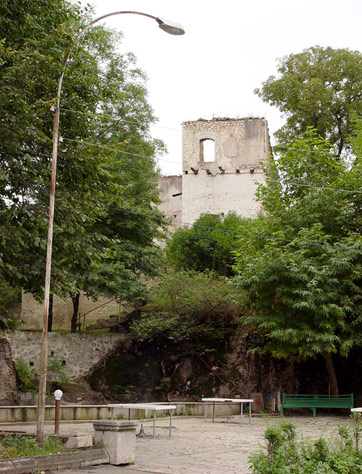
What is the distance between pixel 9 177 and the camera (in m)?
12.6

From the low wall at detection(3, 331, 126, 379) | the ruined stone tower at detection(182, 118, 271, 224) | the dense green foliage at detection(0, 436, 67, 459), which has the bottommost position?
the dense green foliage at detection(0, 436, 67, 459)

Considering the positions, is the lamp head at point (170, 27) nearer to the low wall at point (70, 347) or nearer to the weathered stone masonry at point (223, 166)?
the low wall at point (70, 347)

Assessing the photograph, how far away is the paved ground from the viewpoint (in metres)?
8.62

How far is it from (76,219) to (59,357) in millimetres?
11499

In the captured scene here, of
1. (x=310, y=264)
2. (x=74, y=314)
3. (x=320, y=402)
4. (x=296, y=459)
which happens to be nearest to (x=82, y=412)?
(x=320, y=402)

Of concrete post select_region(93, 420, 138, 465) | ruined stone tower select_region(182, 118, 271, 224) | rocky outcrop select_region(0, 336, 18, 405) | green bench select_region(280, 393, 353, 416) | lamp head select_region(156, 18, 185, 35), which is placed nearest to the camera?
concrete post select_region(93, 420, 138, 465)

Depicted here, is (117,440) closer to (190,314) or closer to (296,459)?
(296,459)

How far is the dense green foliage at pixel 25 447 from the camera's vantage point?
Answer: 846 centimetres

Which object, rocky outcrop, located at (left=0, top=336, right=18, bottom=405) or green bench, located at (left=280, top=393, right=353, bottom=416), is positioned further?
green bench, located at (left=280, top=393, right=353, bottom=416)

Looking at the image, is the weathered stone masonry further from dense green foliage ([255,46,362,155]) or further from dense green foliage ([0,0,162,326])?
dense green foliage ([0,0,162,326])

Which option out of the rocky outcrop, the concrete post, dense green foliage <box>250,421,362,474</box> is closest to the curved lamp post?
the concrete post

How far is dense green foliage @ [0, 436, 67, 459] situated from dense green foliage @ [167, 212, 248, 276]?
69.1ft

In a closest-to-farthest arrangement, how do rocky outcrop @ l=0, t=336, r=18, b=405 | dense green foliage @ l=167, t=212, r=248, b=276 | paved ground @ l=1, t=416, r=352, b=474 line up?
paved ground @ l=1, t=416, r=352, b=474 < rocky outcrop @ l=0, t=336, r=18, b=405 < dense green foliage @ l=167, t=212, r=248, b=276

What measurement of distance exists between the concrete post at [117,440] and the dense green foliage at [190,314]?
14160 millimetres
